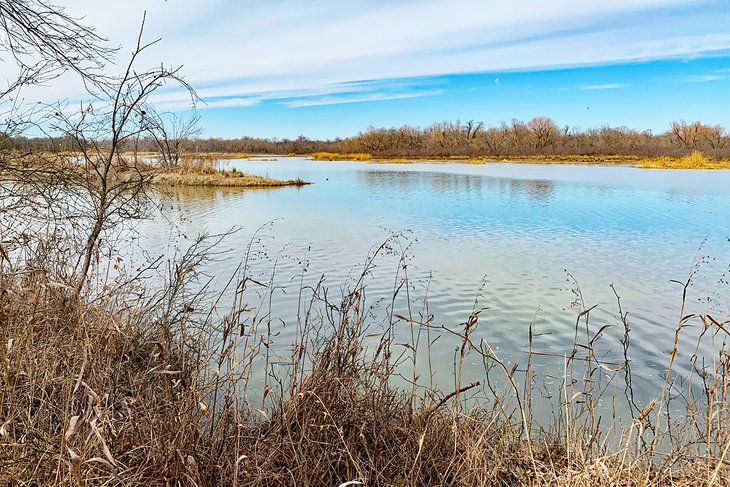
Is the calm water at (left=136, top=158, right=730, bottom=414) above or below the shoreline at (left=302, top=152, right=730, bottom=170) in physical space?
below

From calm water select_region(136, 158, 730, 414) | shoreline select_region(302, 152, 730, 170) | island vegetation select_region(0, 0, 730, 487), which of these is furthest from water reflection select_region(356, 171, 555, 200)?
shoreline select_region(302, 152, 730, 170)

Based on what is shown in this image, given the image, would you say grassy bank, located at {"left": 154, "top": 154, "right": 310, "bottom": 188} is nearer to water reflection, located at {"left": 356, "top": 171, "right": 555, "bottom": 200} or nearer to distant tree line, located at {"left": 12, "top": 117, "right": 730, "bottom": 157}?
water reflection, located at {"left": 356, "top": 171, "right": 555, "bottom": 200}

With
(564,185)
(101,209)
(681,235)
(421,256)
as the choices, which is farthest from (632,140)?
(101,209)

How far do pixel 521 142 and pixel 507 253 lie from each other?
73.8 m

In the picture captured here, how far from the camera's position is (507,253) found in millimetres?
10922

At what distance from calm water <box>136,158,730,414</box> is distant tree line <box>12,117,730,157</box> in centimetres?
3932

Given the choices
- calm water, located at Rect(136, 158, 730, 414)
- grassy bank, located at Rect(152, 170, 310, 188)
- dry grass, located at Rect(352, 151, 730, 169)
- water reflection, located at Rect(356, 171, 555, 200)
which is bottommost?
calm water, located at Rect(136, 158, 730, 414)

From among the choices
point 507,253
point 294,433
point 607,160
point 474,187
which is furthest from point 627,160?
point 294,433

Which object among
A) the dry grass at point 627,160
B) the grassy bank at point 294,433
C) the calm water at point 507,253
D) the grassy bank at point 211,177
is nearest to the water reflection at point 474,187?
the calm water at point 507,253

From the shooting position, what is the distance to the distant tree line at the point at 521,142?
6281cm

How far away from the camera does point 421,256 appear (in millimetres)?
10641

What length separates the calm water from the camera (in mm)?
6633

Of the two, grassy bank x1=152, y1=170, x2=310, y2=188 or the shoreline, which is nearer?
grassy bank x1=152, y1=170, x2=310, y2=188

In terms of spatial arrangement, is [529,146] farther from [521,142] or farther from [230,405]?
[230,405]
